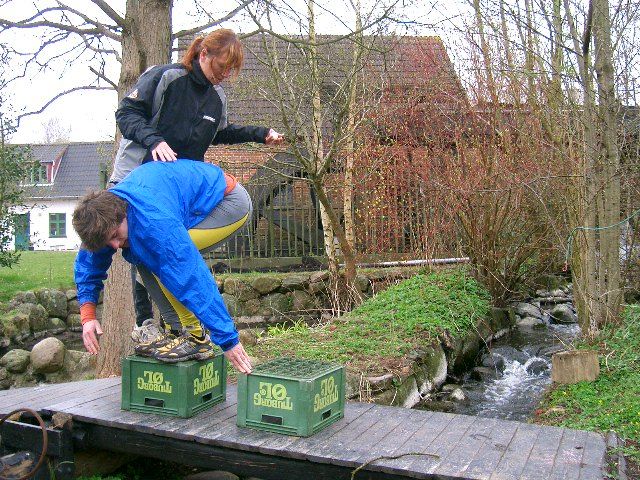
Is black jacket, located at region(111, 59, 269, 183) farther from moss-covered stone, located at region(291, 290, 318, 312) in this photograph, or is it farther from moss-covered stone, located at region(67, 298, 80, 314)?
moss-covered stone, located at region(67, 298, 80, 314)

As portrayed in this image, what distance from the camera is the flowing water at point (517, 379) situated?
6801 mm

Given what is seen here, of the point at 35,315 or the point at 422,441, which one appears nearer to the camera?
the point at 422,441

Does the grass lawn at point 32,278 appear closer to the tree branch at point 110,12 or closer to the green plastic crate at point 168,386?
the tree branch at point 110,12

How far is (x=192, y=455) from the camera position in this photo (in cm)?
381

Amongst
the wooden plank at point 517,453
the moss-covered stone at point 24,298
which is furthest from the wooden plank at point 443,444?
the moss-covered stone at point 24,298

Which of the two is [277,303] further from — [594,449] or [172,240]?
[594,449]

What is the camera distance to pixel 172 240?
3.57 metres

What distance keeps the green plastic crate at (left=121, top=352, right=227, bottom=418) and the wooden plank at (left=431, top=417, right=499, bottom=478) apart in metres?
1.46

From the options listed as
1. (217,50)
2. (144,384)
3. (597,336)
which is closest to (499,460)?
(144,384)

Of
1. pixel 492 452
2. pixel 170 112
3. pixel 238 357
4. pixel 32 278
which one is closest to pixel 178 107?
pixel 170 112

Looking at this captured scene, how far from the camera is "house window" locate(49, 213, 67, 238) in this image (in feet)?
120

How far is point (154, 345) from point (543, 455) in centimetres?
214

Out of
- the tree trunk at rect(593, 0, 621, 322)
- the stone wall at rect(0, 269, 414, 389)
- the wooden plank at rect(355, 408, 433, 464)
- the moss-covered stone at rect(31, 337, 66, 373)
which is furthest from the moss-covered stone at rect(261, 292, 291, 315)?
the wooden plank at rect(355, 408, 433, 464)

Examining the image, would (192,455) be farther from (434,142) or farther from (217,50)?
(434,142)
